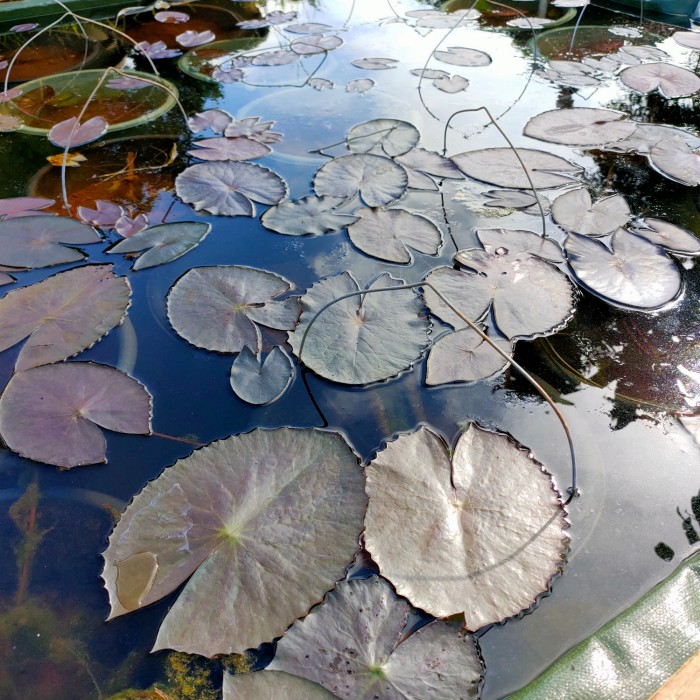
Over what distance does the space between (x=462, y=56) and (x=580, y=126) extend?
0.87 metres

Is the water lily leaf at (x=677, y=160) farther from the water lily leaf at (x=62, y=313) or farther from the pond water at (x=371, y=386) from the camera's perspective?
the water lily leaf at (x=62, y=313)

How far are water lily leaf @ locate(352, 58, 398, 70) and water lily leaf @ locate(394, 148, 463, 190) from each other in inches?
34.5

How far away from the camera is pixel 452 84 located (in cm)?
239

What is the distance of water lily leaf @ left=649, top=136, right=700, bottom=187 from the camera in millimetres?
1815

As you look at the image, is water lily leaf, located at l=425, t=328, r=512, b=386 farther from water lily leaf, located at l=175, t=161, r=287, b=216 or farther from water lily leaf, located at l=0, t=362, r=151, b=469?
water lily leaf, located at l=175, t=161, r=287, b=216

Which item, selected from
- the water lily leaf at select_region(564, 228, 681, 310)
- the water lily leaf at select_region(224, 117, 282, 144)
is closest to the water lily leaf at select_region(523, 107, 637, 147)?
the water lily leaf at select_region(564, 228, 681, 310)

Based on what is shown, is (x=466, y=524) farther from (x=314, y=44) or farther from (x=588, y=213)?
(x=314, y=44)

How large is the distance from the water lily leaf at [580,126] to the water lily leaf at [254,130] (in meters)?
0.93

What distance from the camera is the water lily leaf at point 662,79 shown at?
231cm

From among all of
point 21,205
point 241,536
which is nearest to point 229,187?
point 21,205

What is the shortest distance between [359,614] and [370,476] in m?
0.24

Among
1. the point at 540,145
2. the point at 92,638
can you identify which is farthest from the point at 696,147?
the point at 92,638

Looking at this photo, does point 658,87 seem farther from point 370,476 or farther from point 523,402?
point 370,476

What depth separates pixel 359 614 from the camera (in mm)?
852
